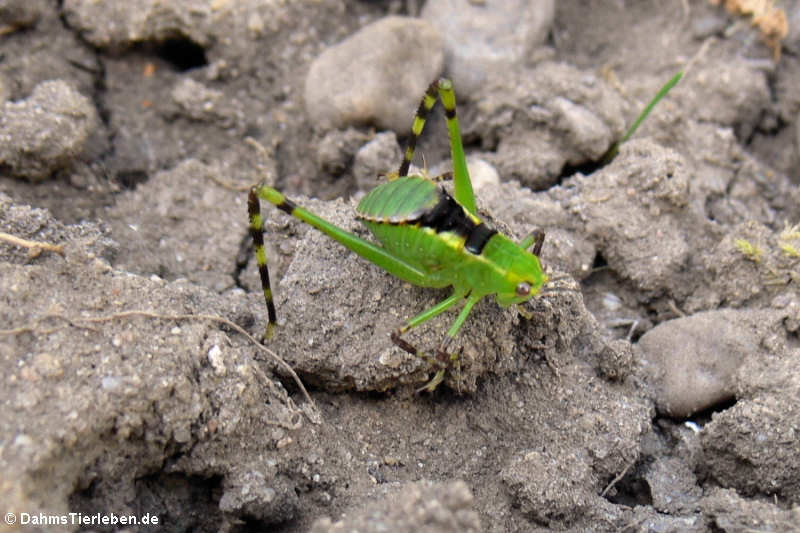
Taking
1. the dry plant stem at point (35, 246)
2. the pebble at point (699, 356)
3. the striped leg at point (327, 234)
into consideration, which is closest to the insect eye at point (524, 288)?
the striped leg at point (327, 234)

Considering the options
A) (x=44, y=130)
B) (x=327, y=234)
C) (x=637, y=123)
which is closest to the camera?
(x=327, y=234)

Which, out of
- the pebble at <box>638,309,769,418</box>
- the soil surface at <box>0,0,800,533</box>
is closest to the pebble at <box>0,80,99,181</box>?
the soil surface at <box>0,0,800,533</box>

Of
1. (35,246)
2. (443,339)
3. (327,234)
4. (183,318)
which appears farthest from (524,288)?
(35,246)

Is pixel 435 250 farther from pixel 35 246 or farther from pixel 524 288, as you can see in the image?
pixel 35 246

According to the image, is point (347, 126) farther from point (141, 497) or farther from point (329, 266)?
point (141, 497)

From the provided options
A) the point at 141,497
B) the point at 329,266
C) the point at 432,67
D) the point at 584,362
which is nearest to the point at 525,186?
the point at 432,67

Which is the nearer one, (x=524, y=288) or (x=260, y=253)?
(x=524, y=288)

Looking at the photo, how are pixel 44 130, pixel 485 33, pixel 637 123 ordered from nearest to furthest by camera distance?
pixel 44 130
pixel 637 123
pixel 485 33
